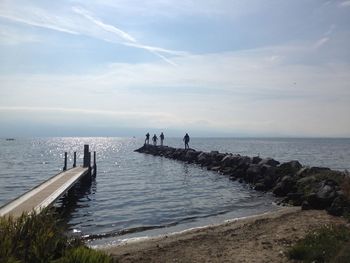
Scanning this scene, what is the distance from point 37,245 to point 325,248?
19.0 ft

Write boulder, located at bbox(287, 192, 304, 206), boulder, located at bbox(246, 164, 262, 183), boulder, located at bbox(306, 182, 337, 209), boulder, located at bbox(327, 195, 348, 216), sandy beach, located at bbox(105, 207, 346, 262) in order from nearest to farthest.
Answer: sandy beach, located at bbox(105, 207, 346, 262) < boulder, located at bbox(327, 195, 348, 216) < boulder, located at bbox(306, 182, 337, 209) < boulder, located at bbox(287, 192, 304, 206) < boulder, located at bbox(246, 164, 262, 183)

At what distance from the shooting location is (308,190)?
65.3 ft

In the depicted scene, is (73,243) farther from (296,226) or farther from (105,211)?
(105,211)

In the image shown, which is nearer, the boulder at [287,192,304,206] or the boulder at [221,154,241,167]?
the boulder at [287,192,304,206]

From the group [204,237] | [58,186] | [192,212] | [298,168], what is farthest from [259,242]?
[298,168]

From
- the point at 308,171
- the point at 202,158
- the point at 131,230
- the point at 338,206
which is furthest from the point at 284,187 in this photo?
the point at 202,158

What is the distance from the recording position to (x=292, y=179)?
2348 centimetres

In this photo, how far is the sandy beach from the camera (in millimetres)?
10133

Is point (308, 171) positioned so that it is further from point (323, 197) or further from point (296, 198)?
point (323, 197)

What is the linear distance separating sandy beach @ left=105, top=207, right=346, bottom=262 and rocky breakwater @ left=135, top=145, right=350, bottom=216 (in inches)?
55.5

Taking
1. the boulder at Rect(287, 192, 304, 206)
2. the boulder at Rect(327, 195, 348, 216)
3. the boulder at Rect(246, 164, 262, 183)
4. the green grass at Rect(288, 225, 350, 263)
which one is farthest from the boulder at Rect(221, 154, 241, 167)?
the green grass at Rect(288, 225, 350, 263)

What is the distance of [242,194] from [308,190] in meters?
4.82

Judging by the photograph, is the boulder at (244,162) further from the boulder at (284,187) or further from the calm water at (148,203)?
the boulder at (284,187)

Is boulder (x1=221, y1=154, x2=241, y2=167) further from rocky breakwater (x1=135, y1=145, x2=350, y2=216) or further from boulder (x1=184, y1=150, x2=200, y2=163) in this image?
boulder (x1=184, y1=150, x2=200, y2=163)
